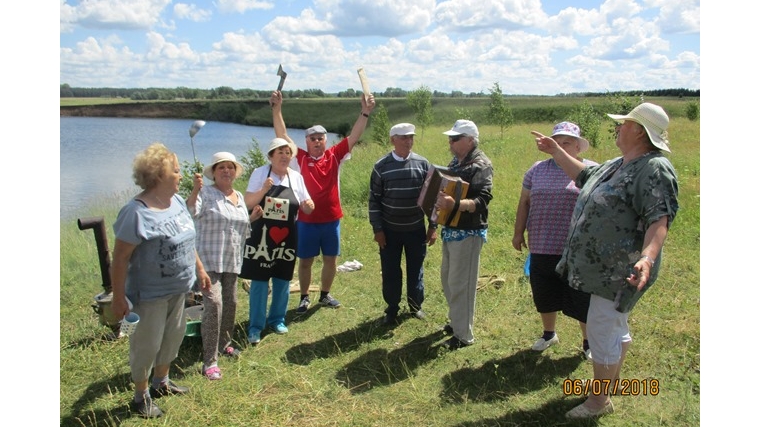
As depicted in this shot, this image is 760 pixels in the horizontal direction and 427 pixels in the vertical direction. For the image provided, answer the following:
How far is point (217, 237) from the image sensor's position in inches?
160

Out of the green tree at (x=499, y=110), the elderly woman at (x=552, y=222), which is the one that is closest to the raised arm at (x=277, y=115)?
the elderly woman at (x=552, y=222)

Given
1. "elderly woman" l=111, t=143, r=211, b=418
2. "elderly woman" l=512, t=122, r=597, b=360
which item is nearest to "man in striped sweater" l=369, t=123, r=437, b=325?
"elderly woman" l=512, t=122, r=597, b=360

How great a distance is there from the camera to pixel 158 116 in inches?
1737

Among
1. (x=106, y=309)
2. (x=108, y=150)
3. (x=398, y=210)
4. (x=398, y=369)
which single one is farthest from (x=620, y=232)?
(x=108, y=150)

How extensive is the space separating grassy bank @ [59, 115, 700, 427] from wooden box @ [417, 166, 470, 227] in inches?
44.6

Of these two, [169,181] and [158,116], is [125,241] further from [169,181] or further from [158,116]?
[158,116]

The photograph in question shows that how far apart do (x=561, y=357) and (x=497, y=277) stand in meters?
2.01

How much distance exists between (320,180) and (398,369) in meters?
2.02

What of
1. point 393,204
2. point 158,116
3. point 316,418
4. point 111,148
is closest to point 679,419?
point 316,418

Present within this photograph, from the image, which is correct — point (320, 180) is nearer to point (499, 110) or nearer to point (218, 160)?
point (218, 160)

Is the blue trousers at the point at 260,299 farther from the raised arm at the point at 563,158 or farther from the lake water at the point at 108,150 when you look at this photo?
the lake water at the point at 108,150

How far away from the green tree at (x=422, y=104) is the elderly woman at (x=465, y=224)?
120 feet

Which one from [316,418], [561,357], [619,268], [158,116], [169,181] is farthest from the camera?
[158,116]

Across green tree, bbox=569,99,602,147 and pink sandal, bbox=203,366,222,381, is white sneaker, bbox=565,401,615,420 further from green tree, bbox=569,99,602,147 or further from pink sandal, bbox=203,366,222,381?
green tree, bbox=569,99,602,147
